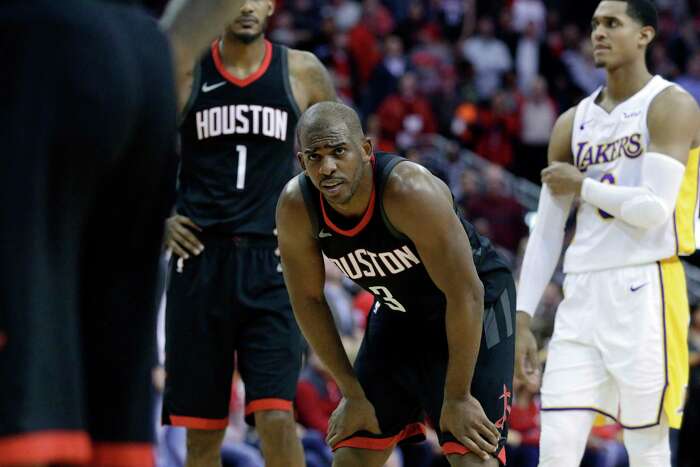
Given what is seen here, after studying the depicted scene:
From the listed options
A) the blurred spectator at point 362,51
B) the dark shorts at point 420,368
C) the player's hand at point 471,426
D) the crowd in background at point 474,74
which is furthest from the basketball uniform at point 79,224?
the blurred spectator at point 362,51

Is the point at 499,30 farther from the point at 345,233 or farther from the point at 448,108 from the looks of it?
the point at 345,233

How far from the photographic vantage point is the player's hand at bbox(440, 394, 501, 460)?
179 inches

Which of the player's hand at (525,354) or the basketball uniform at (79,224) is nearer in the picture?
the basketball uniform at (79,224)

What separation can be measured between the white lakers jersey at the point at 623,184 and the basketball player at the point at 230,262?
4.92 feet

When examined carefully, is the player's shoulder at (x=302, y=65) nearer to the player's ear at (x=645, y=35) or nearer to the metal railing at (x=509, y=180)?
the player's ear at (x=645, y=35)

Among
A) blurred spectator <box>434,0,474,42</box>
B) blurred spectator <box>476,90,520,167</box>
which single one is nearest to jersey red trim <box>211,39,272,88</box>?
blurred spectator <box>476,90,520,167</box>

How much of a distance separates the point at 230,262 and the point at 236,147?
Result: 0.55m

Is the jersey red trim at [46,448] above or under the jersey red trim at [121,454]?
above

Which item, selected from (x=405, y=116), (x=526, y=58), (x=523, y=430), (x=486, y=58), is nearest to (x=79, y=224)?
(x=523, y=430)

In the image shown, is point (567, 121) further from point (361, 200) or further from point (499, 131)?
point (499, 131)

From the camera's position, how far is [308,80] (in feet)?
18.8

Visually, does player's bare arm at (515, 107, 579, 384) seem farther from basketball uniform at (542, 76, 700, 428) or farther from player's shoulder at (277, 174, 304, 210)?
player's shoulder at (277, 174, 304, 210)

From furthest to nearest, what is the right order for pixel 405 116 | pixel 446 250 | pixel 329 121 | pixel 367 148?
pixel 405 116 < pixel 367 148 < pixel 329 121 < pixel 446 250

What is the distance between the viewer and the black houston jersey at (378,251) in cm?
453
